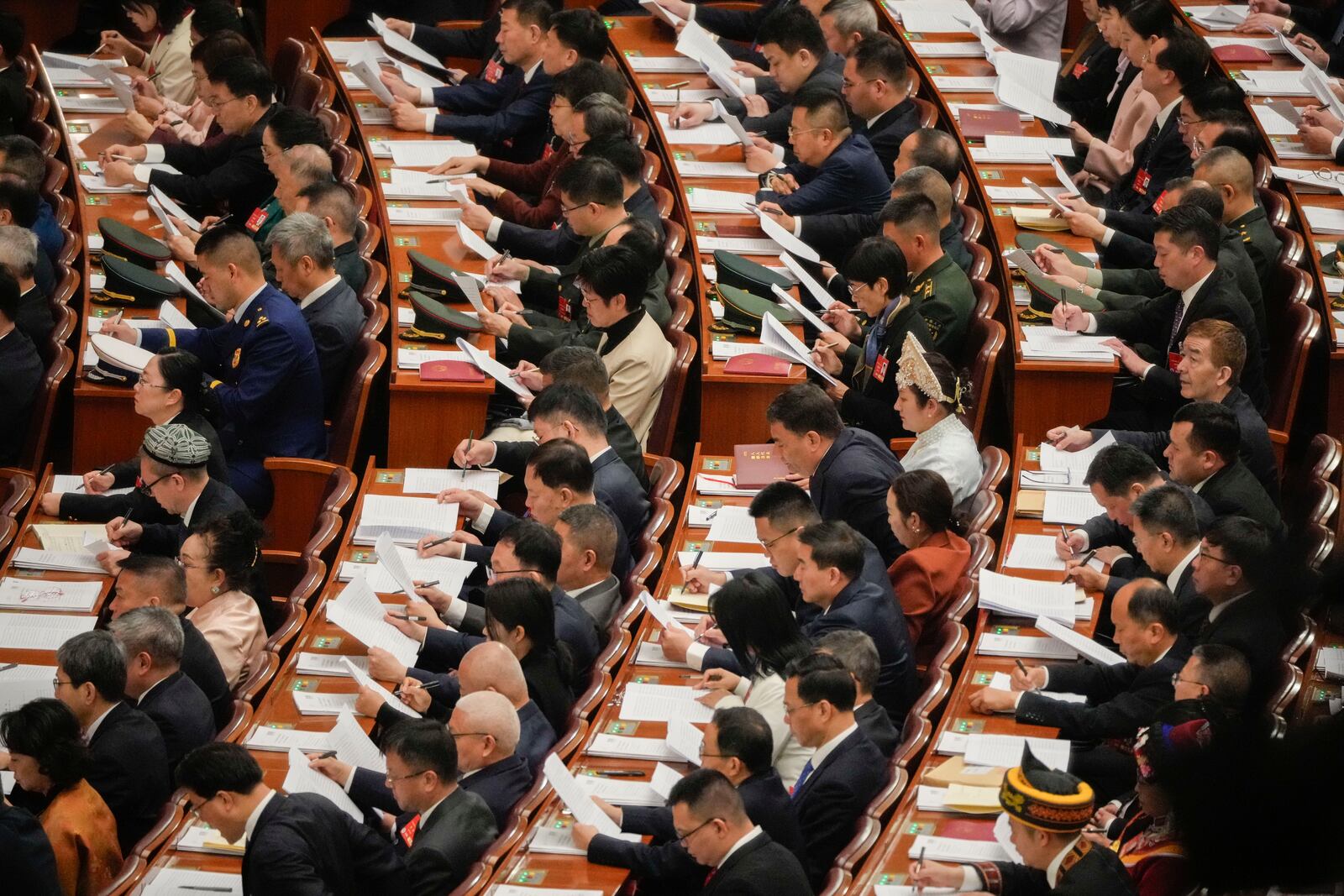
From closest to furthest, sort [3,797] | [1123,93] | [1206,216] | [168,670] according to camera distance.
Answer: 1. [3,797]
2. [168,670]
3. [1206,216]
4. [1123,93]

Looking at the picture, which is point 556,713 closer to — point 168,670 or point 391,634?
point 391,634

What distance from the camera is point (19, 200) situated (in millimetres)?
6160

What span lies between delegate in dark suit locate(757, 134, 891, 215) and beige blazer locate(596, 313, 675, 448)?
1048 millimetres

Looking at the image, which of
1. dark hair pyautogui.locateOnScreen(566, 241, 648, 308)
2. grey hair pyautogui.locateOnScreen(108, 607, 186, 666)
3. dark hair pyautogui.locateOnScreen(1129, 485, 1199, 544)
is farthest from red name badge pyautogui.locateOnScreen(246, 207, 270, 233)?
dark hair pyautogui.locateOnScreen(1129, 485, 1199, 544)

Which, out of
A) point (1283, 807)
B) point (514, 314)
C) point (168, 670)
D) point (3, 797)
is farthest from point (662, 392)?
Result: point (1283, 807)

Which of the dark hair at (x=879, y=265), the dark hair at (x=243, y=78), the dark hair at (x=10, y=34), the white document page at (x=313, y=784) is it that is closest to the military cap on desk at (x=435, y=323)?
the dark hair at (x=879, y=265)

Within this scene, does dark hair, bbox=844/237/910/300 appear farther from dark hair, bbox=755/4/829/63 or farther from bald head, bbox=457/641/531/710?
bald head, bbox=457/641/531/710

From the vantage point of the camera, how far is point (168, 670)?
4.11 meters

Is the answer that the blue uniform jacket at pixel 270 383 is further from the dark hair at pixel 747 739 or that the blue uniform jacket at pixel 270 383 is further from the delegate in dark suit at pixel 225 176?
the dark hair at pixel 747 739

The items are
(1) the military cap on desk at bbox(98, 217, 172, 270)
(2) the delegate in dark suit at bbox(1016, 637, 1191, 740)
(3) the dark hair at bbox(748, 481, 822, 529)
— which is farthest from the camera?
(1) the military cap on desk at bbox(98, 217, 172, 270)

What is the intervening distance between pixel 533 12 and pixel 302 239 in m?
1.84

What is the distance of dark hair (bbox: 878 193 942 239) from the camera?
17.9ft

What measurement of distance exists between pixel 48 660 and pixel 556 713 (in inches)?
52.6

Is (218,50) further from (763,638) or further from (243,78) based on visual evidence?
(763,638)
